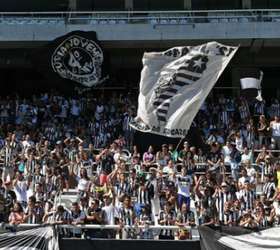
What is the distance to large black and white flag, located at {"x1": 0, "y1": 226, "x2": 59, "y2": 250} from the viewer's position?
41.0 feet

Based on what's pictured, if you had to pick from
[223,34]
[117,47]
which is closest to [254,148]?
[223,34]

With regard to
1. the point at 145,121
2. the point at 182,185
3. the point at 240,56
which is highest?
the point at 240,56

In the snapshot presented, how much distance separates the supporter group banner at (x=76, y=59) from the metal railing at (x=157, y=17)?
995 mm

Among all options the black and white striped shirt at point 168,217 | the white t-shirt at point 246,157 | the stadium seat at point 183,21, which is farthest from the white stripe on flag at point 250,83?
the black and white striped shirt at point 168,217

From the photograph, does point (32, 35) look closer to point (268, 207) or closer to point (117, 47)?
point (117, 47)

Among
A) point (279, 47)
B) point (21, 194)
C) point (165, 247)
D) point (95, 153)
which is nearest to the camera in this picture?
point (165, 247)

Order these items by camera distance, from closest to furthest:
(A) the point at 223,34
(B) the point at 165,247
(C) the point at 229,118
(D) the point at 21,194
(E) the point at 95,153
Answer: (B) the point at 165,247 < (D) the point at 21,194 < (E) the point at 95,153 < (C) the point at 229,118 < (A) the point at 223,34

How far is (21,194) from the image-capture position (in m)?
17.4

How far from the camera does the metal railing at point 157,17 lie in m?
27.0

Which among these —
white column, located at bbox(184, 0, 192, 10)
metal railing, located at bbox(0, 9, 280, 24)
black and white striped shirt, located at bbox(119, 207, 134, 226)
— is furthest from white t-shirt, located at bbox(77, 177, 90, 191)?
white column, located at bbox(184, 0, 192, 10)

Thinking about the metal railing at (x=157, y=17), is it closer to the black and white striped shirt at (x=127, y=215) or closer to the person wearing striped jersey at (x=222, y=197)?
the person wearing striped jersey at (x=222, y=197)

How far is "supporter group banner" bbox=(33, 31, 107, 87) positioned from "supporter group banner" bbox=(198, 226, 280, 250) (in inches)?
543

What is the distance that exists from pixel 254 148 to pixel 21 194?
687 centimetres

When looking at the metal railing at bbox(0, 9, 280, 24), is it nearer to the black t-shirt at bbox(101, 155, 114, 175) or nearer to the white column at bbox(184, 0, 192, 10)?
the white column at bbox(184, 0, 192, 10)
